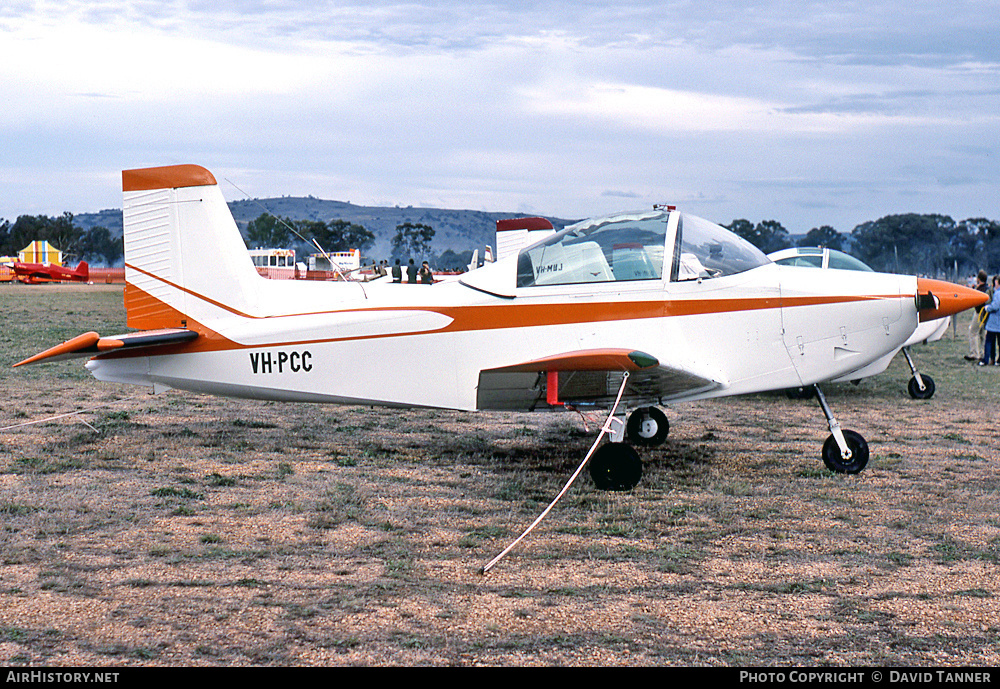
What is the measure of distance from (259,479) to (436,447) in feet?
6.27

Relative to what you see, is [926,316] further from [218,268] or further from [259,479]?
[218,268]

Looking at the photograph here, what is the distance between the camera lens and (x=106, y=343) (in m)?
6.90

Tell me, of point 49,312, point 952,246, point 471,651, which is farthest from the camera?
point 952,246

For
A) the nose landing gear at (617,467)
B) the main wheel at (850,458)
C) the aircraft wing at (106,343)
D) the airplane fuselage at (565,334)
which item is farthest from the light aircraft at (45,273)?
the main wheel at (850,458)

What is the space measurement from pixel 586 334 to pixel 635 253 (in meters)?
0.75

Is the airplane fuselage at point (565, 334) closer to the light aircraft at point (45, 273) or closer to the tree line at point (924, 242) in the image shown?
the light aircraft at point (45, 273)

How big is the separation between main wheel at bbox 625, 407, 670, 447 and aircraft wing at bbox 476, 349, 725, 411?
50.9 inches

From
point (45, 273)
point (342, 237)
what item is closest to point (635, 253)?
point (45, 273)

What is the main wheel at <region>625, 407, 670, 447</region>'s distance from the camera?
26.8 ft

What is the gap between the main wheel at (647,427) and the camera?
8.16 m

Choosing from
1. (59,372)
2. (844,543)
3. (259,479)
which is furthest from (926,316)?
(59,372)

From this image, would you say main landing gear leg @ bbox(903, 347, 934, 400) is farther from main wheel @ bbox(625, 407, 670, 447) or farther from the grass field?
main wheel @ bbox(625, 407, 670, 447)

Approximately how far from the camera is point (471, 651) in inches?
143

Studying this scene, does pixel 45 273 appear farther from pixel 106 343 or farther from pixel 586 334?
pixel 586 334
